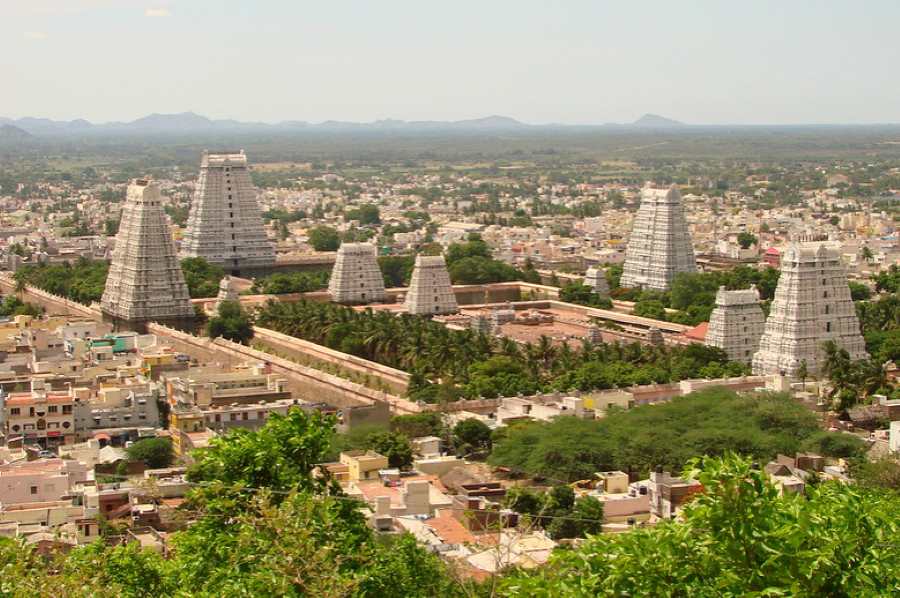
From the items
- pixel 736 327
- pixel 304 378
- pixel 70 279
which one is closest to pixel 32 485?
pixel 304 378

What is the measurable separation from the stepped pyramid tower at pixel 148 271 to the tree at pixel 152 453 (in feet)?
80.4

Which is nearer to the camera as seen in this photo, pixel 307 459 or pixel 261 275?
pixel 307 459

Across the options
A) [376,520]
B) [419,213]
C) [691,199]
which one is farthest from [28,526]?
[691,199]

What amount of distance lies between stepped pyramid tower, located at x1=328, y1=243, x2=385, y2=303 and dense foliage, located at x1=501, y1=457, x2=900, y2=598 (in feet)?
174

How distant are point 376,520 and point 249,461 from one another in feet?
33.4

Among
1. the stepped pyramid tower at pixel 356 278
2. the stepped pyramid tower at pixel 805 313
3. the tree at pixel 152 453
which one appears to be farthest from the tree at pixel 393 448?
the stepped pyramid tower at pixel 356 278

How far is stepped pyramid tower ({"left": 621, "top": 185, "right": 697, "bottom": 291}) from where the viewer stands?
7012cm

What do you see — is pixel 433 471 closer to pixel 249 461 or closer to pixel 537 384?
pixel 537 384

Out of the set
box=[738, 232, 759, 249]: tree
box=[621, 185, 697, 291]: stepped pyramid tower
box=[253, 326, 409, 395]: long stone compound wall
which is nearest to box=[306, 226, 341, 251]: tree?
box=[738, 232, 759, 249]: tree

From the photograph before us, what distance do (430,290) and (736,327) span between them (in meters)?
15.3

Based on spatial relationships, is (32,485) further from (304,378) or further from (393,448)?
(304,378)

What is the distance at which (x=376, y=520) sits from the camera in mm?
27641

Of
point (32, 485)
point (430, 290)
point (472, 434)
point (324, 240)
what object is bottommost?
point (324, 240)

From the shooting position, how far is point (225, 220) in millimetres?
79375
